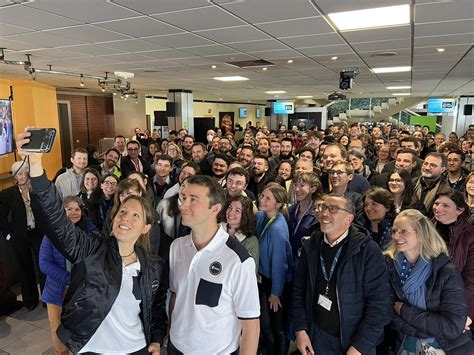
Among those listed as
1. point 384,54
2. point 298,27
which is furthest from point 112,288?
point 384,54

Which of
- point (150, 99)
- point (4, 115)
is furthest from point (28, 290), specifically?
point (150, 99)

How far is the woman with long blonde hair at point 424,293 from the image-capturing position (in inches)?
75.4

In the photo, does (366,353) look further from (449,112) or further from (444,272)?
(449,112)

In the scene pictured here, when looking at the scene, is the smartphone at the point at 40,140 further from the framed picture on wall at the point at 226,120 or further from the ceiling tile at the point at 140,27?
the framed picture on wall at the point at 226,120

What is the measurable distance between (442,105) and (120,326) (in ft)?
61.9

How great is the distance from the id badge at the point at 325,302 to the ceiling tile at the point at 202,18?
2.58m

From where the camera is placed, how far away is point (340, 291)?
194 centimetres

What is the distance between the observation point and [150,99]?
17.3 metres

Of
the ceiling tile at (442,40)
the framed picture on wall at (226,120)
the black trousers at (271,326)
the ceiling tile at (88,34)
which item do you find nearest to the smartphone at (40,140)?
the black trousers at (271,326)

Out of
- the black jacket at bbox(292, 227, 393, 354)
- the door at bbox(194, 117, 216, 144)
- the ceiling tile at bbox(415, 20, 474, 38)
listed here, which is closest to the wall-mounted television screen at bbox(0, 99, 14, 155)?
the black jacket at bbox(292, 227, 393, 354)

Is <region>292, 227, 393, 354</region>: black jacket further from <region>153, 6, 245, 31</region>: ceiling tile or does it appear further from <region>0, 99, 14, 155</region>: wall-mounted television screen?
<region>0, 99, 14, 155</region>: wall-mounted television screen

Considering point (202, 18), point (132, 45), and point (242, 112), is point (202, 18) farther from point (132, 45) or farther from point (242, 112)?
point (242, 112)

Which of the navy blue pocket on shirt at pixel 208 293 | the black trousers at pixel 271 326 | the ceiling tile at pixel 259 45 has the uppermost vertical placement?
the ceiling tile at pixel 259 45

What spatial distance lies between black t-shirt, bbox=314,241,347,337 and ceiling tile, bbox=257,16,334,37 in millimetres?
2476
